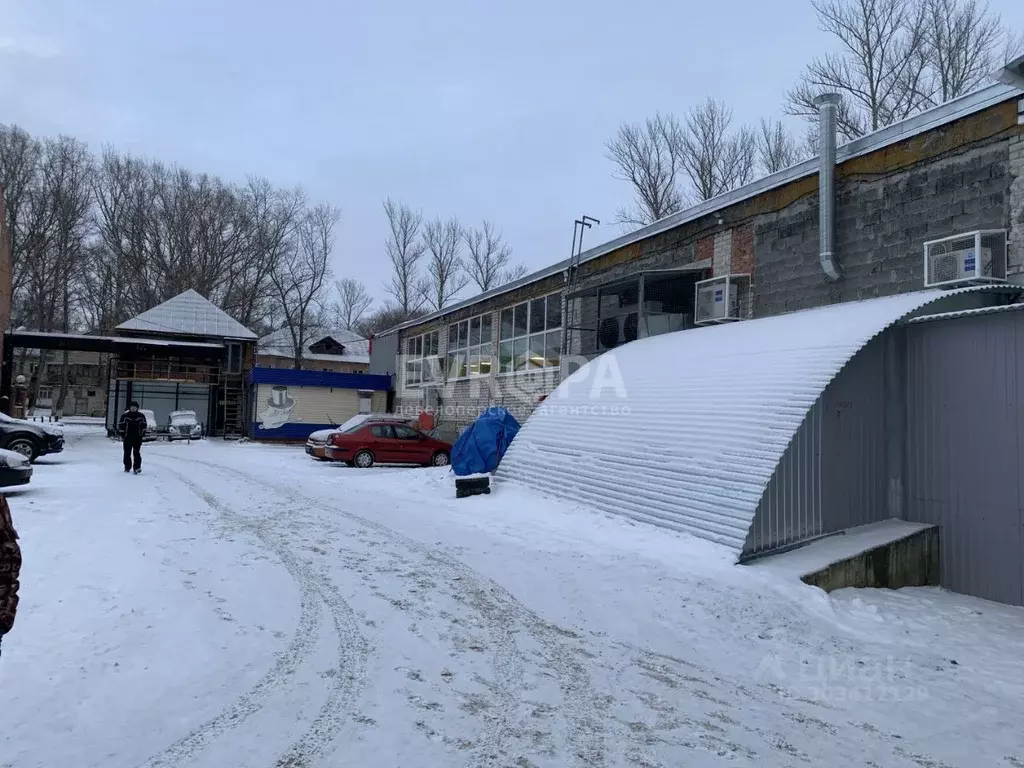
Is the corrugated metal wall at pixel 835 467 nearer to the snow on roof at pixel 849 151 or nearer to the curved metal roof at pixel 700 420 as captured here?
the curved metal roof at pixel 700 420

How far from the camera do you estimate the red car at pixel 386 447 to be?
648 inches

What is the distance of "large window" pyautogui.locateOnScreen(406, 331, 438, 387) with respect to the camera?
1010 inches

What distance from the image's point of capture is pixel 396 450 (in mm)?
16953

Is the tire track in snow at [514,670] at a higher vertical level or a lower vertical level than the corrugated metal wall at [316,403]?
lower

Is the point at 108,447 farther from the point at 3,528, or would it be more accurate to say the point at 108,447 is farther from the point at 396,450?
the point at 3,528

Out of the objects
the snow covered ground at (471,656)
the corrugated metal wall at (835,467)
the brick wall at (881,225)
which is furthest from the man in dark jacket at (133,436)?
the brick wall at (881,225)

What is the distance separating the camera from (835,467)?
752 cm

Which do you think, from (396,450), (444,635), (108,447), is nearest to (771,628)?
(444,635)

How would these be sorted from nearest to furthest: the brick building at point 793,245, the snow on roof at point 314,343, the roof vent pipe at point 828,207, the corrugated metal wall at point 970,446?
the corrugated metal wall at point 970,446, the brick building at point 793,245, the roof vent pipe at point 828,207, the snow on roof at point 314,343

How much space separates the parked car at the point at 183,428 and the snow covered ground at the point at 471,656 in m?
19.0

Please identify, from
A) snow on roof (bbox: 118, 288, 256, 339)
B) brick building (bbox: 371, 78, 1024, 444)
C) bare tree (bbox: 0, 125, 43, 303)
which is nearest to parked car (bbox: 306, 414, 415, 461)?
brick building (bbox: 371, 78, 1024, 444)

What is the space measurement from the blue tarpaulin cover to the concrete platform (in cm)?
613

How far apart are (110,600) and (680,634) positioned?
14.4ft

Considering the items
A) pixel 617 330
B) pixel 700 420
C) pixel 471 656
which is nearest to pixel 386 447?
pixel 617 330
